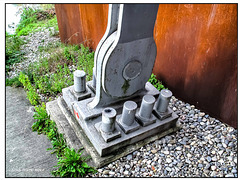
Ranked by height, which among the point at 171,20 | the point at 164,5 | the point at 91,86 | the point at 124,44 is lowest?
the point at 91,86

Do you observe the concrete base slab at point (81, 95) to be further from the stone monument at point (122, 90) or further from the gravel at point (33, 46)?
the gravel at point (33, 46)

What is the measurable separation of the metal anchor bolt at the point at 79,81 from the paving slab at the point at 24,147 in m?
0.95

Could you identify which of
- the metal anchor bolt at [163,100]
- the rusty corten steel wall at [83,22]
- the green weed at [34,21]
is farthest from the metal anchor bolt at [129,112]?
the green weed at [34,21]

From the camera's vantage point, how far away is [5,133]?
10.8ft

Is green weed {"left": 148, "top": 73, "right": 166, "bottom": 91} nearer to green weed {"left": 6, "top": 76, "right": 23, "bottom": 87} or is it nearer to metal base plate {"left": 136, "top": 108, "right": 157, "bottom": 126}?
metal base plate {"left": 136, "top": 108, "right": 157, "bottom": 126}

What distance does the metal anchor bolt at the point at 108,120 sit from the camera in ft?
8.13

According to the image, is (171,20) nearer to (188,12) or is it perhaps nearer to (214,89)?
(188,12)

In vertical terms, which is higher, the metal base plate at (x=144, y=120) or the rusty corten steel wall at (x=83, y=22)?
the rusty corten steel wall at (x=83, y=22)

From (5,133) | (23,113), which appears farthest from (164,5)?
(5,133)

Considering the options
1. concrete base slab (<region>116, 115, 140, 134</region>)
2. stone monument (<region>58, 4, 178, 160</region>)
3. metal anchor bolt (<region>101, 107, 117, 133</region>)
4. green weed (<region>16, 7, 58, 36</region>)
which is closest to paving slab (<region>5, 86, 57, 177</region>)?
stone monument (<region>58, 4, 178, 160</region>)

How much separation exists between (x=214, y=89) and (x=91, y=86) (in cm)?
196

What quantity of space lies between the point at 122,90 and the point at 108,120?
1.92 feet

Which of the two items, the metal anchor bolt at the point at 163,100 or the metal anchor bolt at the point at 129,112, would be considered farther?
the metal anchor bolt at the point at 163,100

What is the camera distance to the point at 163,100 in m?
2.88
